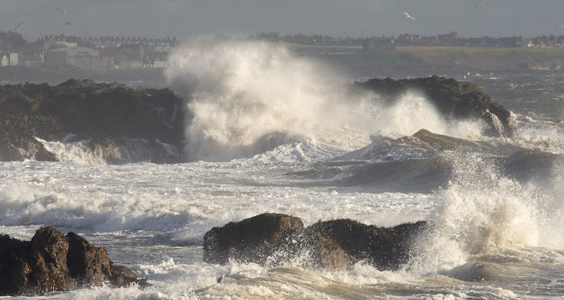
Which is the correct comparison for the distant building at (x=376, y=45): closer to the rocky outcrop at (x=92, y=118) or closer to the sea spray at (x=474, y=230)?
the rocky outcrop at (x=92, y=118)

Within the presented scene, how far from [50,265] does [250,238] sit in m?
3.76

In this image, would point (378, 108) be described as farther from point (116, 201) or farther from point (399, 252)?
point (399, 252)

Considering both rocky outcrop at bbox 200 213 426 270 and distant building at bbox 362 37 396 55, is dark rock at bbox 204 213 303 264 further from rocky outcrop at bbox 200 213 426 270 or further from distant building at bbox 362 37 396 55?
distant building at bbox 362 37 396 55

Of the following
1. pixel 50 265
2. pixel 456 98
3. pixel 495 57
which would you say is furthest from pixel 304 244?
pixel 495 57

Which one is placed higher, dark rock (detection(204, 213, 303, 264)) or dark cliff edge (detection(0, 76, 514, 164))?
dark cliff edge (detection(0, 76, 514, 164))

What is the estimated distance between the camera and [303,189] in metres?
30.7

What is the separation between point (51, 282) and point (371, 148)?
79.2 ft

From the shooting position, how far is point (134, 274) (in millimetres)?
16984

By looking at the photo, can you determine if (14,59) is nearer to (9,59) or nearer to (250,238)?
(9,59)

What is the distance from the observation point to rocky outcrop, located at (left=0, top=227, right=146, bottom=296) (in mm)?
15469

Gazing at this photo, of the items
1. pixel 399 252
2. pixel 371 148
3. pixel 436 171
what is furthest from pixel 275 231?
pixel 371 148

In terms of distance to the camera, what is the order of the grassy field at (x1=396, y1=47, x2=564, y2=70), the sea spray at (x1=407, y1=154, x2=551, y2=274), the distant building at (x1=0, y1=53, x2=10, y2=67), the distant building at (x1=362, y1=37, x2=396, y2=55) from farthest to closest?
the distant building at (x1=362, y1=37, x2=396, y2=55) → the distant building at (x1=0, y1=53, x2=10, y2=67) → the grassy field at (x1=396, y1=47, x2=564, y2=70) → the sea spray at (x1=407, y1=154, x2=551, y2=274)

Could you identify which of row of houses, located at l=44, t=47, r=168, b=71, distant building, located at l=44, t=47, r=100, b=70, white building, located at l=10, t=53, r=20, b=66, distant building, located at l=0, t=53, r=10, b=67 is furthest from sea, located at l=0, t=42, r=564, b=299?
white building, located at l=10, t=53, r=20, b=66

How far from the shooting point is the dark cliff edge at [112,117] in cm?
4116
